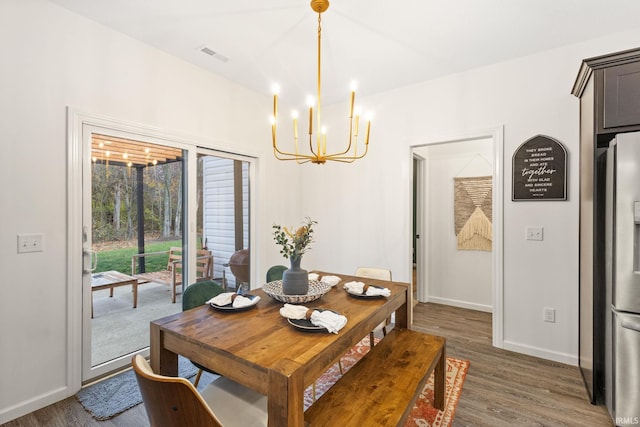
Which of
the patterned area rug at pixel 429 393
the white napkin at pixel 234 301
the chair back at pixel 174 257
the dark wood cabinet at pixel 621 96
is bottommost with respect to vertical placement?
the patterned area rug at pixel 429 393

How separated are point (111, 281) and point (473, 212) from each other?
4.18m

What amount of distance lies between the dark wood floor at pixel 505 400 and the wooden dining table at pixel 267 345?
92 cm

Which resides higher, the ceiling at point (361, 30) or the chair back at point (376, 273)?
the ceiling at point (361, 30)

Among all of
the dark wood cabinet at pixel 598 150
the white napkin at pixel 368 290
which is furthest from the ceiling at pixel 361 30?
the white napkin at pixel 368 290

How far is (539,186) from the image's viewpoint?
2818 millimetres

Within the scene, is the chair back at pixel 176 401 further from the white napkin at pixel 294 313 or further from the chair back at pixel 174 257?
the chair back at pixel 174 257

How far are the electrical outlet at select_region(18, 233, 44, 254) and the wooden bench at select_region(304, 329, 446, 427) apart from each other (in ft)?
6.95

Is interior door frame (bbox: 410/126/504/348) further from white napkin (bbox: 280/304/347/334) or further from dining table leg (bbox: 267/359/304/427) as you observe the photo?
dining table leg (bbox: 267/359/304/427)

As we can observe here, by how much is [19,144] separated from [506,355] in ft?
13.7

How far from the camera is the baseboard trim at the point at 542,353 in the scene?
270 centimetres

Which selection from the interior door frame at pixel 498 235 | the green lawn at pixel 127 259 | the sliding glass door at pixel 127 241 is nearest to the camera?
the sliding glass door at pixel 127 241

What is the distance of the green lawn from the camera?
2.56 meters

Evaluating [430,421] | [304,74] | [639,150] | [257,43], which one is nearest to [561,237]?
[639,150]

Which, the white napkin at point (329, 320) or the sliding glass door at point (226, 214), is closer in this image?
the white napkin at point (329, 320)
